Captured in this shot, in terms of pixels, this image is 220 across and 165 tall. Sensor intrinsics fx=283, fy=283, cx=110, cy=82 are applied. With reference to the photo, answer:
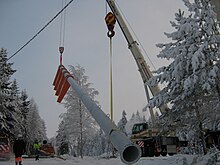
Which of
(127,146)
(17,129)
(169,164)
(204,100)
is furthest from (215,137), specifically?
(17,129)

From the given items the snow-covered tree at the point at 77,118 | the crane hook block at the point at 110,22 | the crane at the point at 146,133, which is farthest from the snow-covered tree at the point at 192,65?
the snow-covered tree at the point at 77,118

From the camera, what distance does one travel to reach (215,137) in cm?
1357

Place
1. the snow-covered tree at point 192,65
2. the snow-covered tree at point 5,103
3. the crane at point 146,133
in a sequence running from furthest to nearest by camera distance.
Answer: the snow-covered tree at point 5,103
the crane at point 146,133
the snow-covered tree at point 192,65

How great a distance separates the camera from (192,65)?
28.1ft

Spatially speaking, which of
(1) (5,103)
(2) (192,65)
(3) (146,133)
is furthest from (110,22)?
(1) (5,103)

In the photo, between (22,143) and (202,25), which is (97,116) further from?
(22,143)

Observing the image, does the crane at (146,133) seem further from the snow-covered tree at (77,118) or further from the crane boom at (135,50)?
the snow-covered tree at (77,118)

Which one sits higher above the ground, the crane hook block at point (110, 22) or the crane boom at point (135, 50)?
the crane boom at point (135, 50)

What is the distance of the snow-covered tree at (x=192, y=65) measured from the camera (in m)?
8.78

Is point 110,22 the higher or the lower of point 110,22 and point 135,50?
the lower

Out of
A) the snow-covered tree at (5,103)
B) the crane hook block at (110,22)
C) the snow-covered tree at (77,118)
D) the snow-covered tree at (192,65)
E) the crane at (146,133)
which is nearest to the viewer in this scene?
the crane hook block at (110,22)

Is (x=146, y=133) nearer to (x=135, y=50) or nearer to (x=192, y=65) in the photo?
(x=135, y=50)

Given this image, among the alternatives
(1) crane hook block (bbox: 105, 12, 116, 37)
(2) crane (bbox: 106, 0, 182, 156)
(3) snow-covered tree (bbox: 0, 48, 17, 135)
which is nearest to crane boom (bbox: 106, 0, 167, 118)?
(2) crane (bbox: 106, 0, 182, 156)

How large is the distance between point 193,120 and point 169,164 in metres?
2.41
